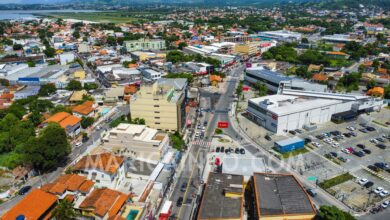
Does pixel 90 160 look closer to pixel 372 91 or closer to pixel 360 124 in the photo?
pixel 360 124

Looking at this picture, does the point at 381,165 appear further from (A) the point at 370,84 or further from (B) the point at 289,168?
(A) the point at 370,84

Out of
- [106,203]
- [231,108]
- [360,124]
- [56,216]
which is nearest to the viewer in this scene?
[56,216]

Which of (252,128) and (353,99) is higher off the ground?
(353,99)

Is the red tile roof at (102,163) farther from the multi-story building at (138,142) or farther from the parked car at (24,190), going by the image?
the parked car at (24,190)

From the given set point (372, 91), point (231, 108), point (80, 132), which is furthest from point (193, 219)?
point (372, 91)

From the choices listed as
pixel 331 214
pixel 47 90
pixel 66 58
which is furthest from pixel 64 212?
pixel 66 58
